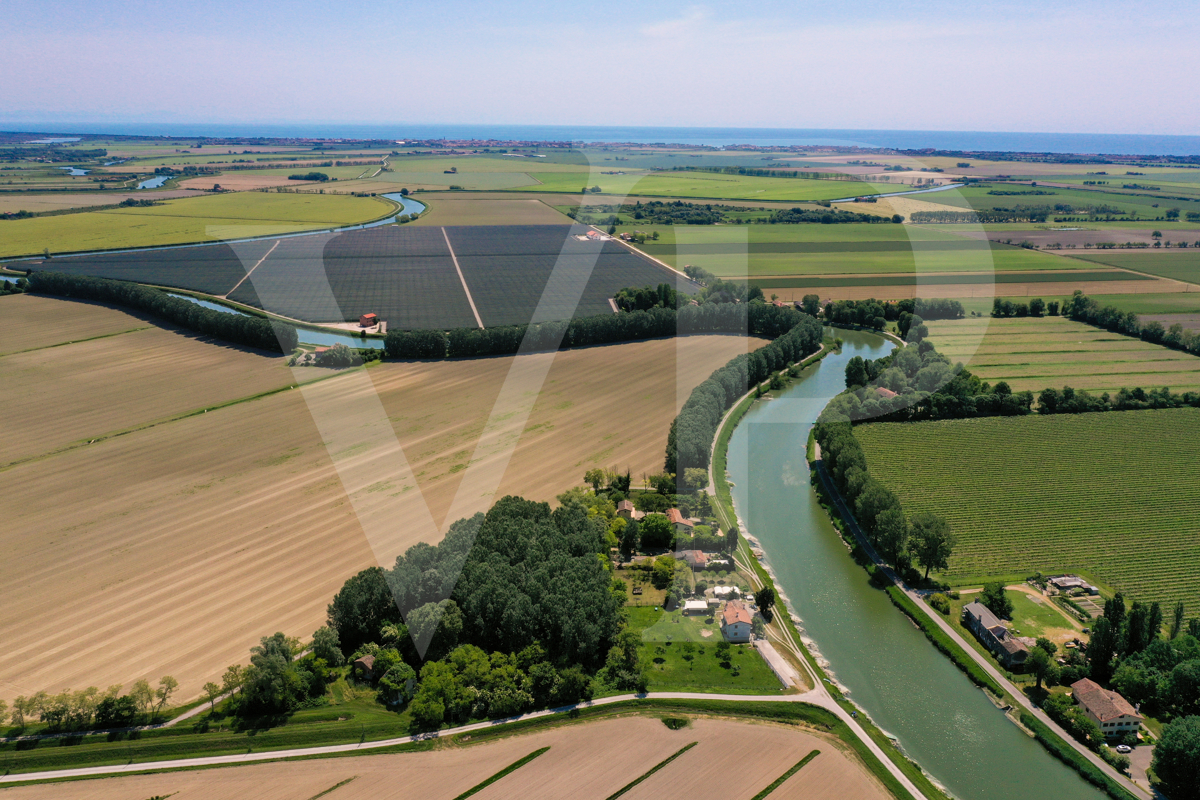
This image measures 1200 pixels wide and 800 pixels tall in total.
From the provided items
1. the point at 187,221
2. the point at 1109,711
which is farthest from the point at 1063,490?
the point at 187,221

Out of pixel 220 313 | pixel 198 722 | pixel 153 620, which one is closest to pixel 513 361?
pixel 220 313

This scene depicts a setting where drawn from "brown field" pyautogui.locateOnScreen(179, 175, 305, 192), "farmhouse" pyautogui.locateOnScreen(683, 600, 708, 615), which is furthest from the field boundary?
"brown field" pyautogui.locateOnScreen(179, 175, 305, 192)

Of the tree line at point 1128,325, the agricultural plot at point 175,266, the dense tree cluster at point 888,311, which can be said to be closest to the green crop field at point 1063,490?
the tree line at point 1128,325

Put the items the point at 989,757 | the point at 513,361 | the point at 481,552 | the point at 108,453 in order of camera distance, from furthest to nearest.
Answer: the point at 513,361, the point at 108,453, the point at 481,552, the point at 989,757

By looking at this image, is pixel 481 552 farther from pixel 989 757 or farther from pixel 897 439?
pixel 897 439

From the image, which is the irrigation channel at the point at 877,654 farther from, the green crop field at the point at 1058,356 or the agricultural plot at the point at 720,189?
the agricultural plot at the point at 720,189

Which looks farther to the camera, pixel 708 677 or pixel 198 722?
pixel 708 677

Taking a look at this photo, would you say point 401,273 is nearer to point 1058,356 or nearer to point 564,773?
point 1058,356

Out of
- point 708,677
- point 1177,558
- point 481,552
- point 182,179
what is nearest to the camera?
point 708,677
